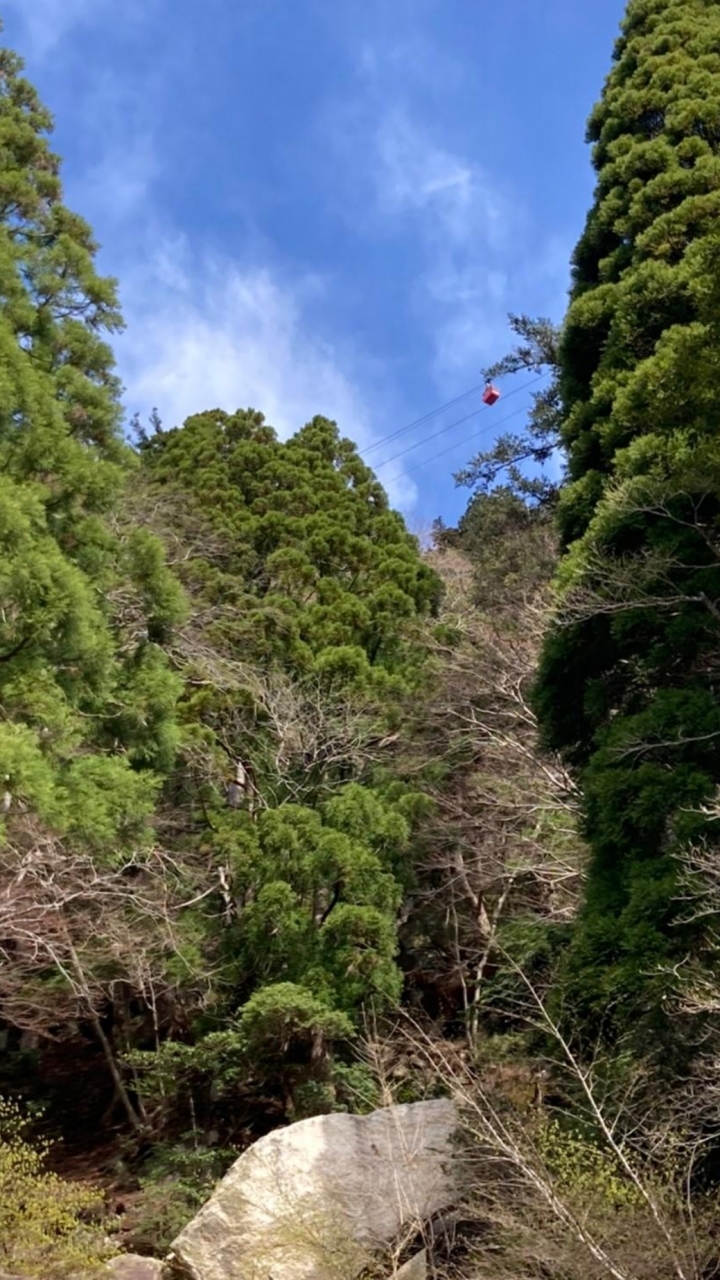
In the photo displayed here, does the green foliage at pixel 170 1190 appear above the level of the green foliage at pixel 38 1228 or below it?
below

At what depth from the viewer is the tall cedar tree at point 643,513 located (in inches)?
210

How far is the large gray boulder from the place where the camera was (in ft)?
19.9

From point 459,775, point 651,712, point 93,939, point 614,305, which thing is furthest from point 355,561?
point 651,712

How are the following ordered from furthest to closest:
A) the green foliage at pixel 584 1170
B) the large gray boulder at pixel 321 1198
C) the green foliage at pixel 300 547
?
the green foliage at pixel 300 547 → the large gray boulder at pixel 321 1198 → the green foliage at pixel 584 1170

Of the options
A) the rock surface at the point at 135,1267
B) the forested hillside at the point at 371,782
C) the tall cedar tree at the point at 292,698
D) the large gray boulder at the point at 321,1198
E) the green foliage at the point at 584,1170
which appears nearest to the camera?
the green foliage at the point at 584,1170

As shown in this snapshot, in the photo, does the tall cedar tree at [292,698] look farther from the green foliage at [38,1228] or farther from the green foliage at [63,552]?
the green foliage at [38,1228]

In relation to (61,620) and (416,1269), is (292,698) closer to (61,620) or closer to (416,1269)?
(61,620)

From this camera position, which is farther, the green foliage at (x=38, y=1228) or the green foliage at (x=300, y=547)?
the green foliage at (x=300, y=547)

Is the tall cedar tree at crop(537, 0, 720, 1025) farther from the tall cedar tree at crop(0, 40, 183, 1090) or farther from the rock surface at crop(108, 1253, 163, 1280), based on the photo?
the rock surface at crop(108, 1253, 163, 1280)

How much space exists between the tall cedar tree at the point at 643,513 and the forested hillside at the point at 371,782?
0.03 metres

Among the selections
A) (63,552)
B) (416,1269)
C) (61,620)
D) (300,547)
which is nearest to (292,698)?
(300,547)

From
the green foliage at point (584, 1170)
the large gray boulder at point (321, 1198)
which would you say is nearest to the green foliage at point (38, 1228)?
the large gray boulder at point (321, 1198)

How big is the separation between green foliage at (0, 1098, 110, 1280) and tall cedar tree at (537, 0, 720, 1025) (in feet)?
11.9

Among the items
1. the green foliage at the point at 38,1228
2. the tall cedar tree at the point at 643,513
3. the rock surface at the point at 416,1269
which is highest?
the tall cedar tree at the point at 643,513
